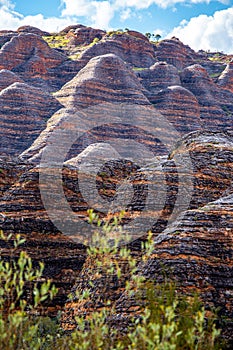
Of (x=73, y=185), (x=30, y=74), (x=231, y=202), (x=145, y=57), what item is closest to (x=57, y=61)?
(x=30, y=74)

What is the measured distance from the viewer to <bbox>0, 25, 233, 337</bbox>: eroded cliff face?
1326cm

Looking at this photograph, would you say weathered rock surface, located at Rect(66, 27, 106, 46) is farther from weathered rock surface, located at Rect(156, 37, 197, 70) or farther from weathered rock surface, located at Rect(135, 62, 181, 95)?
weathered rock surface, located at Rect(135, 62, 181, 95)

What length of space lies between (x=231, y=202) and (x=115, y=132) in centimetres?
5315

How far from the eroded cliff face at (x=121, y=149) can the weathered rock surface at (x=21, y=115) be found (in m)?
0.15

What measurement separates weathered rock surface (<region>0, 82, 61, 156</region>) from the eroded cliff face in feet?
0.49

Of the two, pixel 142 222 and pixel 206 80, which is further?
pixel 206 80

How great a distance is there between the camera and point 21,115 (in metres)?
68.0

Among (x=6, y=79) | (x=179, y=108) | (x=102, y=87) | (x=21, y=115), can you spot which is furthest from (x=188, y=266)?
(x=6, y=79)

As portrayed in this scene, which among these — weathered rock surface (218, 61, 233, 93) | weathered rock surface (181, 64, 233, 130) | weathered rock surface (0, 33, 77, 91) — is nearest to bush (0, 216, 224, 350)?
weathered rock surface (181, 64, 233, 130)

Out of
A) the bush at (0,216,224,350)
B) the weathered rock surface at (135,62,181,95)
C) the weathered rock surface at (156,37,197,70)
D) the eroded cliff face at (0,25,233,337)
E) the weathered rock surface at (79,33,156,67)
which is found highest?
the weathered rock surface at (156,37,197,70)

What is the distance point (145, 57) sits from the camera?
105 meters

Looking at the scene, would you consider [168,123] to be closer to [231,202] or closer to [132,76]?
[132,76]

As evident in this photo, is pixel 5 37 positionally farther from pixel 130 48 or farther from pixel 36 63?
pixel 130 48

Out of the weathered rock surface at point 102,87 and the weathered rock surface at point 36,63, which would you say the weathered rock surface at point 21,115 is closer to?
the weathered rock surface at point 102,87
